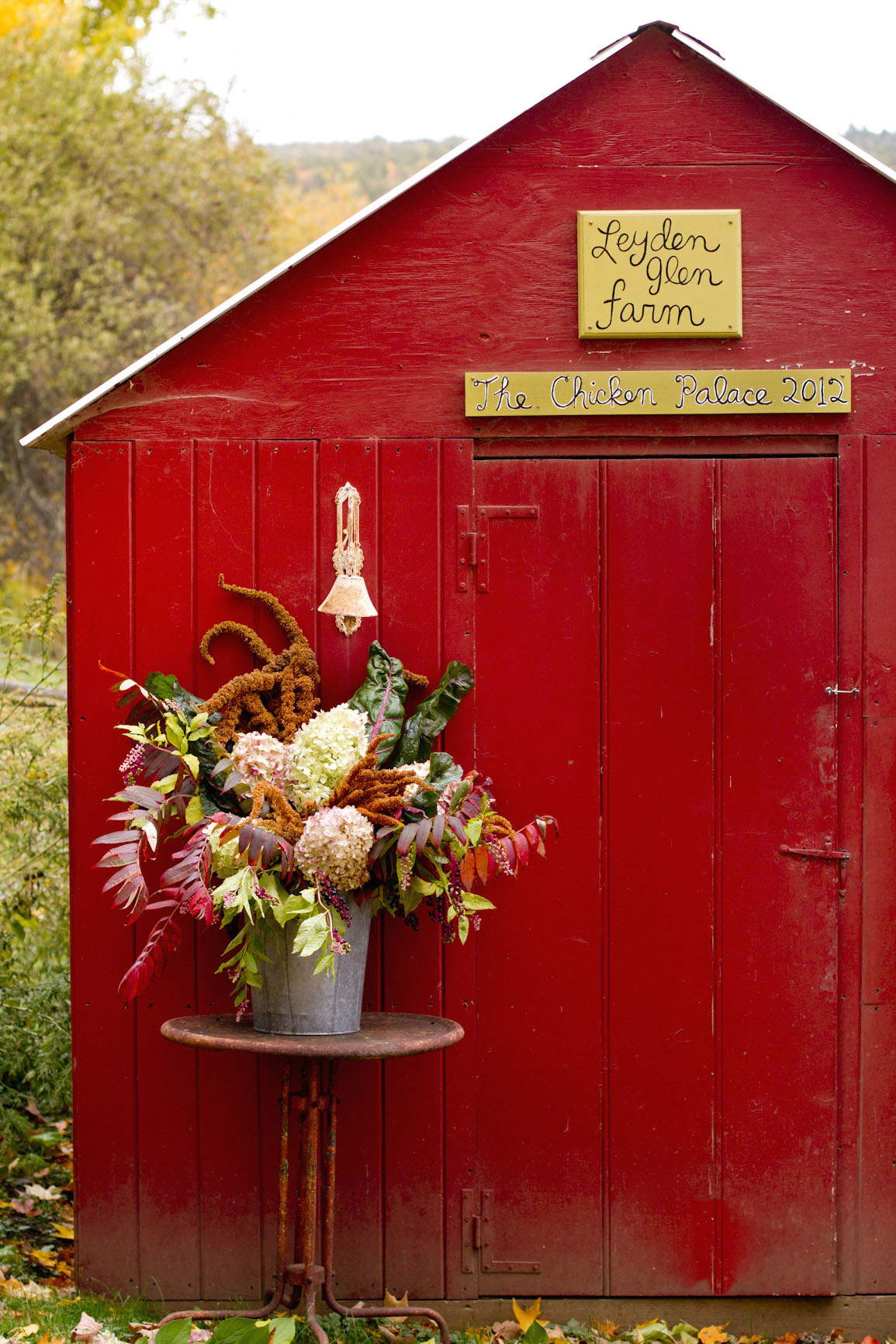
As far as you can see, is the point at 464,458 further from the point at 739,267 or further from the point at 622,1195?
the point at 622,1195

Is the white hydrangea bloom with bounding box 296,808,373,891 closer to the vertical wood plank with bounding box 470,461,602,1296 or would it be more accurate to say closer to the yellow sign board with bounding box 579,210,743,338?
the vertical wood plank with bounding box 470,461,602,1296

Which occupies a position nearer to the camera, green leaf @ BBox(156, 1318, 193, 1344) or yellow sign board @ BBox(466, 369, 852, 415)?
green leaf @ BBox(156, 1318, 193, 1344)

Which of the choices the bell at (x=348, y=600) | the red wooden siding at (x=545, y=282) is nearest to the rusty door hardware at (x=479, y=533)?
the red wooden siding at (x=545, y=282)

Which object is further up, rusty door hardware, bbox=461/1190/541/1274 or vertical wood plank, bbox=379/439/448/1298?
vertical wood plank, bbox=379/439/448/1298

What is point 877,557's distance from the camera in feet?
12.5

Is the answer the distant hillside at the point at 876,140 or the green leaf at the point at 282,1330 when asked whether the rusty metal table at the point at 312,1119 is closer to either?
the green leaf at the point at 282,1330

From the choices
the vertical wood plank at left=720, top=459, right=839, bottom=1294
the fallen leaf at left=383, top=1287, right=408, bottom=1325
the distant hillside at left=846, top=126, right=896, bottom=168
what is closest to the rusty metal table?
the fallen leaf at left=383, top=1287, right=408, bottom=1325

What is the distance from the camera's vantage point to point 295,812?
316 cm

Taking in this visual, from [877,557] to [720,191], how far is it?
48.5 inches

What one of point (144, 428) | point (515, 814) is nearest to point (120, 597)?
point (144, 428)

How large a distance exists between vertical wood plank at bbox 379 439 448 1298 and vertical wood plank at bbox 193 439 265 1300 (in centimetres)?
41

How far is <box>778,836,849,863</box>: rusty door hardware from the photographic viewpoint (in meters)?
3.77

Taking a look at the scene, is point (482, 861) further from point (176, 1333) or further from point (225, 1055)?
point (176, 1333)

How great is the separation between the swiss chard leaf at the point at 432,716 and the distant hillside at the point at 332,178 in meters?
15.8
